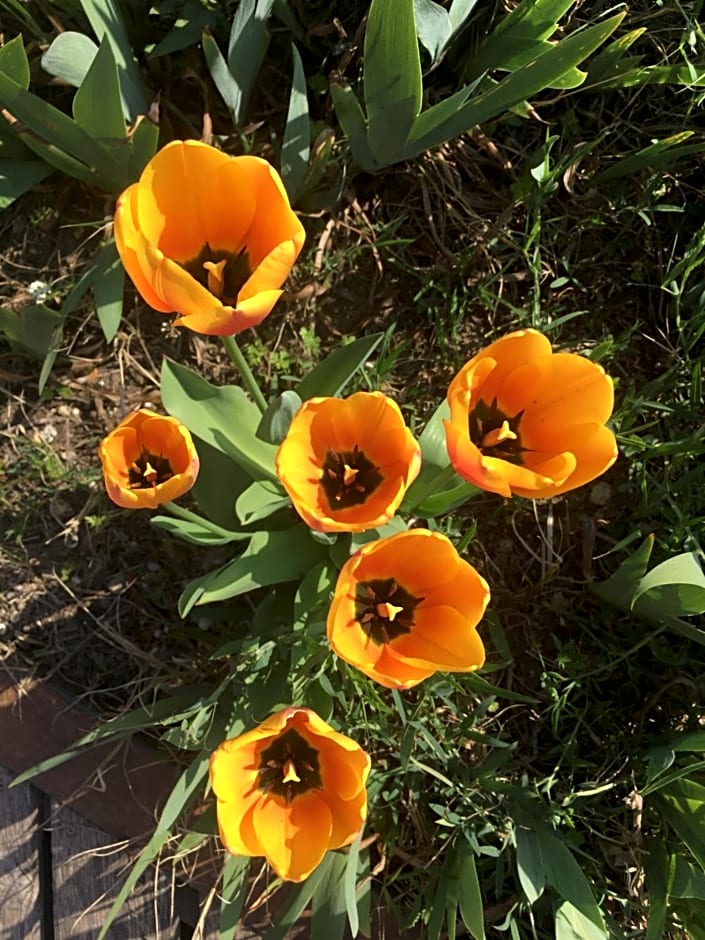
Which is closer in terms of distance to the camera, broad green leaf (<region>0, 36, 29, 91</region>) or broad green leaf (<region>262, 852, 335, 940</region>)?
broad green leaf (<region>0, 36, 29, 91</region>)

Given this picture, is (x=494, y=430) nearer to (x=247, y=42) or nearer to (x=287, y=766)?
(x=287, y=766)

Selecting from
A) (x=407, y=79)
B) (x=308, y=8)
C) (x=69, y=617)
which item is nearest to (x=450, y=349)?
(x=407, y=79)

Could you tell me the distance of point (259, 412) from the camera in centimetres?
125

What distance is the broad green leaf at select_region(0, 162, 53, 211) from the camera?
4.69 ft

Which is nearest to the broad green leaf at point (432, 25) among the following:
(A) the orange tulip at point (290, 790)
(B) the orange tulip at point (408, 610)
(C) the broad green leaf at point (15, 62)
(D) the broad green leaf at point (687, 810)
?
(C) the broad green leaf at point (15, 62)

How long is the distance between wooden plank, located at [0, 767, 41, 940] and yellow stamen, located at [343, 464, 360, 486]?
1006mm

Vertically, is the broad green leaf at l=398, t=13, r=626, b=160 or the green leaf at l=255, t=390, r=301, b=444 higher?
the broad green leaf at l=398, t=13, r=626, b=160

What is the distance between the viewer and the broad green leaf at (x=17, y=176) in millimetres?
1430

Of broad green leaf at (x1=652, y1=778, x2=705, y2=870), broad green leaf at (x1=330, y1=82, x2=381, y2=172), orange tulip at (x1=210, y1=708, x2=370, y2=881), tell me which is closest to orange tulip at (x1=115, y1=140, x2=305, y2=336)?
broad green leaf at (x1=330, y1=82, x2=381, y2=172)

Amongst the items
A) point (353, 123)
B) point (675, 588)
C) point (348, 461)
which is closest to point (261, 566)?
point (348, 461)

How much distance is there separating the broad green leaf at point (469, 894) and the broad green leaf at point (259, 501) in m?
0.66

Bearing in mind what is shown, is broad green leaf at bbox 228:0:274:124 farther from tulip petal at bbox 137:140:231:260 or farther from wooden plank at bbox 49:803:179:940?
wooden plank at bbox 49:803:179:940

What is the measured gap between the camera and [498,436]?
1046 mm

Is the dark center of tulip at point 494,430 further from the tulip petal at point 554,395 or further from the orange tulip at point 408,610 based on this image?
the orange tulip at point 408,610
